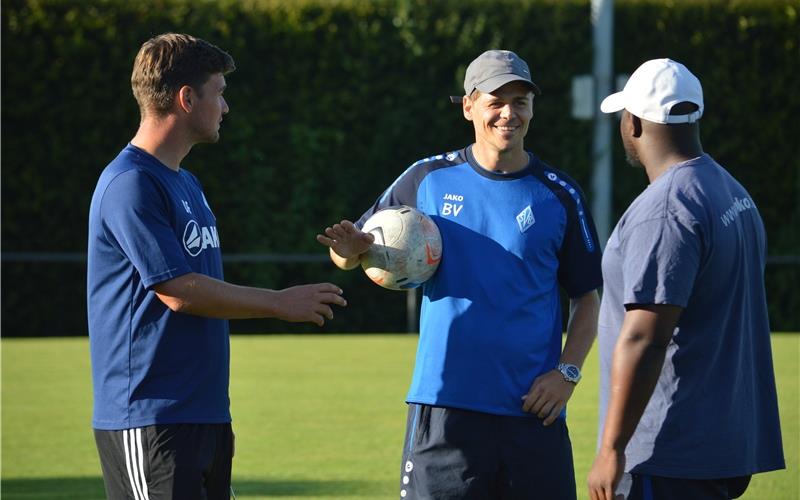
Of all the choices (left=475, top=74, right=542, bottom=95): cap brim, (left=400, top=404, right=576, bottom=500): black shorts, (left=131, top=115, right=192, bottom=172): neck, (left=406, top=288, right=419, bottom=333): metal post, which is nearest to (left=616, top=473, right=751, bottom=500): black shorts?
(left=400, top=404, right=576, bottom=500): black shorts

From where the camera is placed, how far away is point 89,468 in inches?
334

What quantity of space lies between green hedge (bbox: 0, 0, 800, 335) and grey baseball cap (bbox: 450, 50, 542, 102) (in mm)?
12024

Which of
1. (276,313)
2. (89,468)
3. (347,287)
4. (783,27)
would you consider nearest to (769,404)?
(276,313)

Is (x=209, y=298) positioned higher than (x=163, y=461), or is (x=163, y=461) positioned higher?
(x=209, y=298)

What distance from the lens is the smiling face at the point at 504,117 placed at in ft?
16.5

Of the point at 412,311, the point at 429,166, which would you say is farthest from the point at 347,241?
the point at 412,311

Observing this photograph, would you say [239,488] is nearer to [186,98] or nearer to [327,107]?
[186,98]

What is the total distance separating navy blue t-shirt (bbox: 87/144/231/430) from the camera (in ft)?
14.2

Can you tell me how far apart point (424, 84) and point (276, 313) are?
1332 centimetres

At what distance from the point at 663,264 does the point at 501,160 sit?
1336 millimetres

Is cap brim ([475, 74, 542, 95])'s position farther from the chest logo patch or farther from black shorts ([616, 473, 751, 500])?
black shorts ([616, 473, 751, 500])

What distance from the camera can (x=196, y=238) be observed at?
457 centimetres

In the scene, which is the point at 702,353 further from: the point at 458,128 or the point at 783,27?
the point at 783,27

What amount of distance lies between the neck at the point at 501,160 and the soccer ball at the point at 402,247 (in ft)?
1.12
